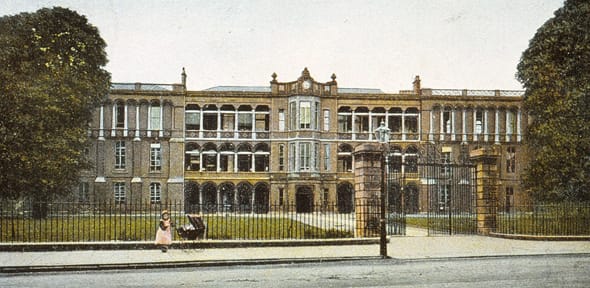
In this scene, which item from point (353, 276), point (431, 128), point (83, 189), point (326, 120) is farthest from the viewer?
point (431, 128)

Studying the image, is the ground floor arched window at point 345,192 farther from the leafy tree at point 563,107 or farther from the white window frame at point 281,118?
the leafy tree at point 563,107

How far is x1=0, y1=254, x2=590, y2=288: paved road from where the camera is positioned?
34.1 ft

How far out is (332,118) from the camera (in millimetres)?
50312

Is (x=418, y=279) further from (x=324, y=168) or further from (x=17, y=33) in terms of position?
(x=324, y=168)

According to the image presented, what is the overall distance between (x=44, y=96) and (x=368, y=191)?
713 inches

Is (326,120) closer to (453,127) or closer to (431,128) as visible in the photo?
(431,128)

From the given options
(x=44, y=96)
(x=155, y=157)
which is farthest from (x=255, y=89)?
(x=44, y=96)

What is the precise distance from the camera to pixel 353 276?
11.4 metres

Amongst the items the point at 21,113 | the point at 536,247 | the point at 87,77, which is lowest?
the point at 536,247

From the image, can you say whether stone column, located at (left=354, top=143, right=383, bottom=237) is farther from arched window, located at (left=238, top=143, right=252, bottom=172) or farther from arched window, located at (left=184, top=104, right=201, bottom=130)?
arched window, located at (left=184, top=104, right=201, bottom=130)

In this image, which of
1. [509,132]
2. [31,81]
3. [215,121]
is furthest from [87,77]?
[509,132]

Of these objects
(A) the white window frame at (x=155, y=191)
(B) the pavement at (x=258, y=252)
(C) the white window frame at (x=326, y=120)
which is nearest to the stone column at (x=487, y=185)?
(B) the pavement at (x=258, y=252)

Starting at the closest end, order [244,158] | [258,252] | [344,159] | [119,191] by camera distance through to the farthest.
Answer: [258,252], [119,191], [244,158], [344,159]

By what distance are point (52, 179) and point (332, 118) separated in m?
25.3
